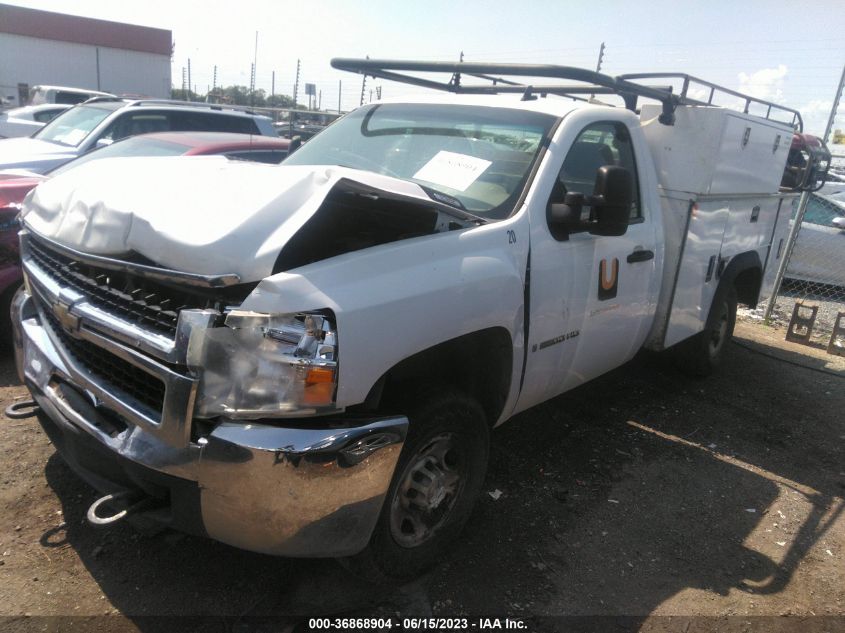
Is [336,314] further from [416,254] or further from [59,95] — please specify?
[59,95]

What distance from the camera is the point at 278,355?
2.07m

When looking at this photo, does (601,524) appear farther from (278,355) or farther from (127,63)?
(127,63)

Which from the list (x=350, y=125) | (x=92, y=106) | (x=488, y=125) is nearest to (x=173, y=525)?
(x=488, y=125)

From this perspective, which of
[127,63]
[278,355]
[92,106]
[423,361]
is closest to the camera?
[278,355]

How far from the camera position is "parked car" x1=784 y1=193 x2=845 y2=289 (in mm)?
9742

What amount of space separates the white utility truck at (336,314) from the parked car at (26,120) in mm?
12643

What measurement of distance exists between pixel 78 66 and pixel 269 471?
45.5 m

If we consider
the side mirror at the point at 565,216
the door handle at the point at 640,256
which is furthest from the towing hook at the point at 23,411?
the door handle at the point at 640,256

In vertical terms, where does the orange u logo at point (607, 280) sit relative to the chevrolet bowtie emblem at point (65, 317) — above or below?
above

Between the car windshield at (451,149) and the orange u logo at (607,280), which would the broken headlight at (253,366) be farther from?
the orange u logo at (607,280)

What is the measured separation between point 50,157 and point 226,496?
22.9 ft

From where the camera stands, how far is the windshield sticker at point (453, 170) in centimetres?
326

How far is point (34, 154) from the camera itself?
7.70 m

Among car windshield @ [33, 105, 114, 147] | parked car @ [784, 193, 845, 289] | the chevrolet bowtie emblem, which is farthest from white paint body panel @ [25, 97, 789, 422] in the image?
parked car @ [784, 193, 845, 289]
